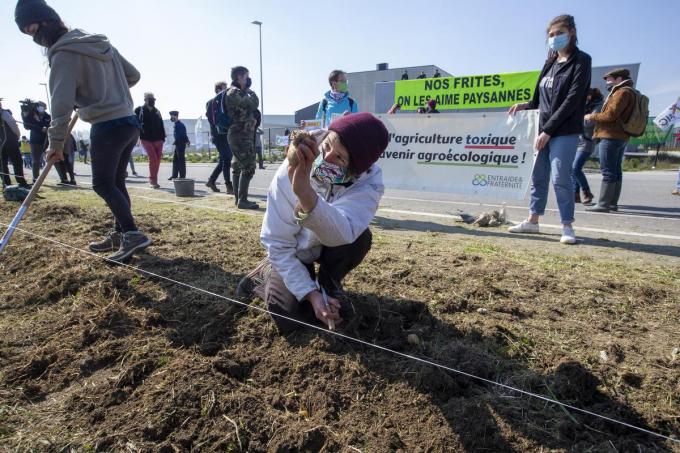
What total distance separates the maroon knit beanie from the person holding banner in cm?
237

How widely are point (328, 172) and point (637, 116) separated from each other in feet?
18.6

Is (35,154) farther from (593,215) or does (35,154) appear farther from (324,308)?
(593,215)

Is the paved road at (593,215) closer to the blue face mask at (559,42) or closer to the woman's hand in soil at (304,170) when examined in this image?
the blue face mask at (559,42)

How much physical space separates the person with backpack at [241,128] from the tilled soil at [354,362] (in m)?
2.87

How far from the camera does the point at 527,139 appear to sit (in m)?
5.14

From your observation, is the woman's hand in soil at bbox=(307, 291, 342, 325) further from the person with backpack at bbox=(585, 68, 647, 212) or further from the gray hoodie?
the person with backpack at bbox=(585, 68, 647, 212)

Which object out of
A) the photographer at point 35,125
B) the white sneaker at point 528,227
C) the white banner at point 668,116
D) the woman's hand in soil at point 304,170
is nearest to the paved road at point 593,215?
the white sneaker at point 528,227

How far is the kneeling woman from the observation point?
5.08ft

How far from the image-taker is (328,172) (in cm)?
176

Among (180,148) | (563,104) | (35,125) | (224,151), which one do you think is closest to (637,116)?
(563,104)

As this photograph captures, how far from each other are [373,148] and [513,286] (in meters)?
1.59

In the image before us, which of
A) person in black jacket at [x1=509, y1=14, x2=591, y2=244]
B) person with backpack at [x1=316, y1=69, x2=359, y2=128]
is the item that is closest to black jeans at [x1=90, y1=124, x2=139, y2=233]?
person with backpack at [x1=316, y1=69, x2=359, y2=128]

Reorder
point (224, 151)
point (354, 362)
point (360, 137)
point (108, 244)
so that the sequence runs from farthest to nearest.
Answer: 1. point (224, 151)
2. point (108, 244)
3. point (354, 362)
4. point (360, 137)

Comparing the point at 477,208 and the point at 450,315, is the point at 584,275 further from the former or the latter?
the point at 477,208
